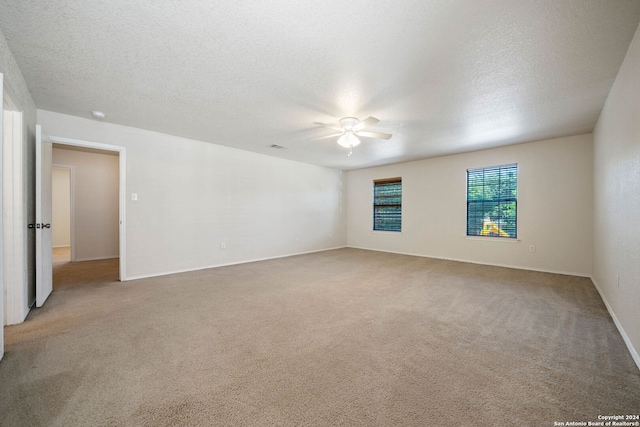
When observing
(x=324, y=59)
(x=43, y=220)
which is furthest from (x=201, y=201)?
(x=324, y=59)

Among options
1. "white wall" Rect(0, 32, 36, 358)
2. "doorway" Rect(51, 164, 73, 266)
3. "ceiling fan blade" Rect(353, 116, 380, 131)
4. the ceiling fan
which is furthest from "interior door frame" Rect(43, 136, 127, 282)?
"doorway" Rect(51, 164, 73, 266)

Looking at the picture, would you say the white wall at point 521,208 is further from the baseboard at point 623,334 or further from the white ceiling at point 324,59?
the baseboard at point 623,334

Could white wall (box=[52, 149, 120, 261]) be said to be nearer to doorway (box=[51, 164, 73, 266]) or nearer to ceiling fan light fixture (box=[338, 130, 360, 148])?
doorway (box=[51, 164, 73, 266])

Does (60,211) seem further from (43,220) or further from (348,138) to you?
(348,138)

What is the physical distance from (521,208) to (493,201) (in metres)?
0.50

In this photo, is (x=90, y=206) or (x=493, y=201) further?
(x=90, y=206)

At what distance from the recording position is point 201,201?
4898mm

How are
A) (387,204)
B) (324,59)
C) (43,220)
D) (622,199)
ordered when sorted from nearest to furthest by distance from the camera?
(324,59)
(622,199)
(43,220)
(387,204)

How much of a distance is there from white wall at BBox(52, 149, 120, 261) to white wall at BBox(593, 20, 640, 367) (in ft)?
27.8

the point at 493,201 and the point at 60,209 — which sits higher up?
the point at 493,201

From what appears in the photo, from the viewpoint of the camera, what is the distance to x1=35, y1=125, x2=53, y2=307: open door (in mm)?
2861

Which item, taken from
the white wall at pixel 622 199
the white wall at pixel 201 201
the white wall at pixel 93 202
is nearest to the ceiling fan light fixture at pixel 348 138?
the white wall at pixel 622 199

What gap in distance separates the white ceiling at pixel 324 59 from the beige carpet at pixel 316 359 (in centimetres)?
241

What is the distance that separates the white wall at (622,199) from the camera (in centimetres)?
197
